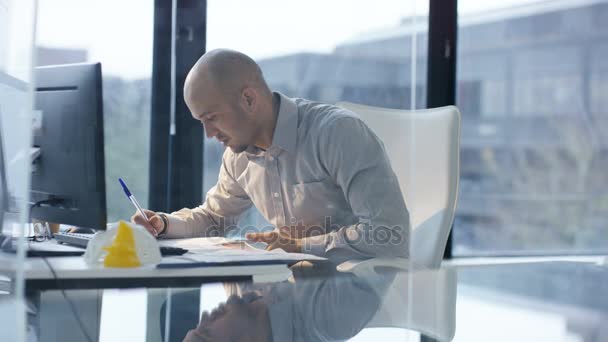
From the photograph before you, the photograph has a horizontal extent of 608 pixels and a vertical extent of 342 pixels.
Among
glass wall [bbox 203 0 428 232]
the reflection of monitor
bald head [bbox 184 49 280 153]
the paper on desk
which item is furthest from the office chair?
glass wall [bbox 203 0 428 232]

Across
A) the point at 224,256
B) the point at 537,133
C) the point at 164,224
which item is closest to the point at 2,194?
the point at 224,256

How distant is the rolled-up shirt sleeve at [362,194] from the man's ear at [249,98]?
23 centimetres

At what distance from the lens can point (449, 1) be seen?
3990mm

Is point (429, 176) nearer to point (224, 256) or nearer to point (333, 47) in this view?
point (224, 256)

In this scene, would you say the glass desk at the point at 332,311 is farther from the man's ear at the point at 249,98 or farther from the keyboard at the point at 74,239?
the man's ear at the point at 249,98

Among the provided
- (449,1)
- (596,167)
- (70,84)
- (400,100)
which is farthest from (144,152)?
(596,167)

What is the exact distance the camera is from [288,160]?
2076 millimetres

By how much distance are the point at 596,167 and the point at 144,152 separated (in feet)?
9.50

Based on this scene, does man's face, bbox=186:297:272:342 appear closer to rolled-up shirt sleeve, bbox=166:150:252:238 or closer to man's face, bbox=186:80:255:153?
man's face, bbox=186:80:255:153

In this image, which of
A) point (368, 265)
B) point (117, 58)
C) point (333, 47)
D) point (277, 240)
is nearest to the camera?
point (368, 265)

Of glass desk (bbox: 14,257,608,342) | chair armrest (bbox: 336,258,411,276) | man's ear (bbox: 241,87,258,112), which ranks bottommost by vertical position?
chair armrest (bbox: 336,258,411,276)

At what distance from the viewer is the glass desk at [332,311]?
74 centimetres

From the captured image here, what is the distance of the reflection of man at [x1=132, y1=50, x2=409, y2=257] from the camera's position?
1845 mm

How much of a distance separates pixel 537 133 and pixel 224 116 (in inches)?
118
